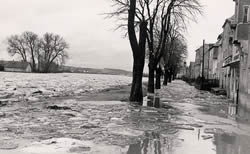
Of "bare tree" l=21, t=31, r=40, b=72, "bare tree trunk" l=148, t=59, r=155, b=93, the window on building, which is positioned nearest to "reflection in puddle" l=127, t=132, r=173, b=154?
the window on building

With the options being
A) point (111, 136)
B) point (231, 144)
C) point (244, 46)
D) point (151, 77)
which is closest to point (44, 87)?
point (151, 77)

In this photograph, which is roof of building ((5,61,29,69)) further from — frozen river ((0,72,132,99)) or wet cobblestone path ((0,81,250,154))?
wet cobblestone path ((0,81,250,154))

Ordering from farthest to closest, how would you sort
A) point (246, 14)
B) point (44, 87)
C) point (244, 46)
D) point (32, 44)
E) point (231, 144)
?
1. point (32, 44)
2. point (44, 87)
3. point (246, 14)
4. point (244, 46)
5. point (231, 144)

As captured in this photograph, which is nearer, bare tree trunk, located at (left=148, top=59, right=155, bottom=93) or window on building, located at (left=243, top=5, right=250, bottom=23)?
window on building, located at (left=243, top=5, right=250, bottom=23)

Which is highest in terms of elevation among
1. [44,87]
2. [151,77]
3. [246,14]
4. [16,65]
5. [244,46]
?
[246,14]

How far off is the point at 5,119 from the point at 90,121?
2.81 meters

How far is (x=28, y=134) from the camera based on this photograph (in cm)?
866

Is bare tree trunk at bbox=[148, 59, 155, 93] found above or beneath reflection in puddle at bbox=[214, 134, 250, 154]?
above

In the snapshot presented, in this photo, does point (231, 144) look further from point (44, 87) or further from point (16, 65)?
point (16, 65)

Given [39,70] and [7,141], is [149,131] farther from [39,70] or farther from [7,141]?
[39,70]

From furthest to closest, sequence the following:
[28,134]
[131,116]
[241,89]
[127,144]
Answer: [241,89] < [131,116] < [28,134] < [127,144]

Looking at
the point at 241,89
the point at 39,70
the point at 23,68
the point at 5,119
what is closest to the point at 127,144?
the point at 5,119

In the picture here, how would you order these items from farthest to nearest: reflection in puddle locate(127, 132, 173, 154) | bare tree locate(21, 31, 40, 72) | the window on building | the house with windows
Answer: bare tree locate(21, 31, 40, 72) < the window on building < the house with windows < reflection in puddle locate(127, 132, 173, 154)

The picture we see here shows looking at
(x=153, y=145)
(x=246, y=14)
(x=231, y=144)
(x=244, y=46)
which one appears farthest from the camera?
(x=246, y=14)
